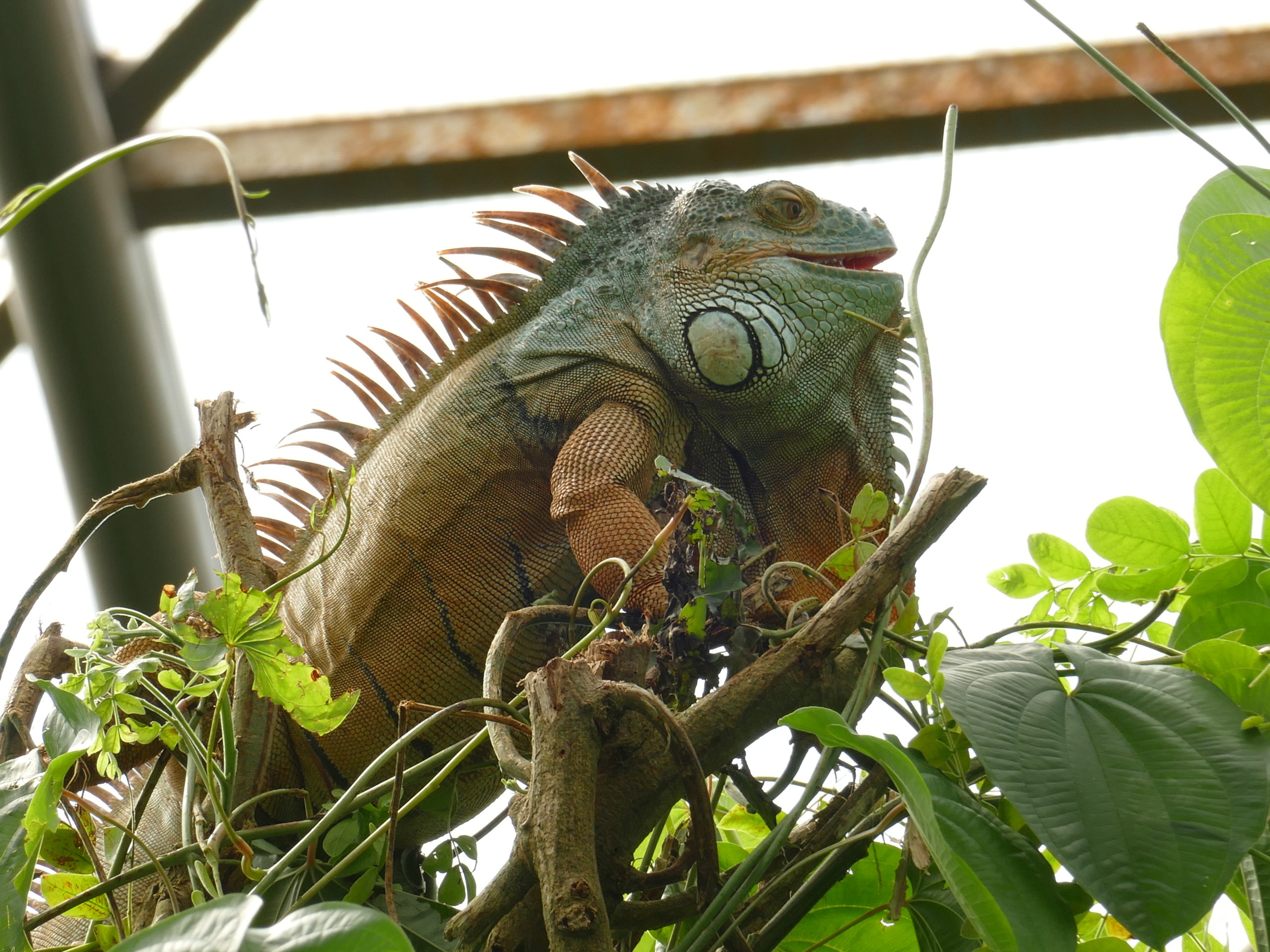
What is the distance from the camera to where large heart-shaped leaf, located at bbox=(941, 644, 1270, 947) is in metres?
0.73

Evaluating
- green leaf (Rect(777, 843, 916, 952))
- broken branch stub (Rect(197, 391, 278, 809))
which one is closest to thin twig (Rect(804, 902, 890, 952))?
green leaf (Rect(777, 843, 916, 952))

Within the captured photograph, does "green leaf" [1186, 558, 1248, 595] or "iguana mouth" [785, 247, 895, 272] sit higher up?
"iguana mouth" [785, 247, 895, 272]

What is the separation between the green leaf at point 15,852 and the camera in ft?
2.80

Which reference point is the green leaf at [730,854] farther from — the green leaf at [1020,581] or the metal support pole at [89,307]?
the metal support pole at [89,307]

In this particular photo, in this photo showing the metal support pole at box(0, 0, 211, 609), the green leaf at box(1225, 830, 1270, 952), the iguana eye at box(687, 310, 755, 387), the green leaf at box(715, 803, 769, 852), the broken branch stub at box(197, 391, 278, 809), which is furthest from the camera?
the metal support pole at box(0, 0, 211, 609)

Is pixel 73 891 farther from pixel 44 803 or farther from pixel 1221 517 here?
pixel 1221 517

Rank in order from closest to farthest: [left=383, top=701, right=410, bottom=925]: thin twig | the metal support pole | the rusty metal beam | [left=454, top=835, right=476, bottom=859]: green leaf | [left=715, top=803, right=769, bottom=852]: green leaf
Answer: [left=383, top=701, right=410, bottom=925]: thin twig → [left=454, top=835, right=476, bottom=859]: green leaf → [left=715, top=803, right=769, bottom=852]: green leaf → the metal support pole → the rusty metal beam

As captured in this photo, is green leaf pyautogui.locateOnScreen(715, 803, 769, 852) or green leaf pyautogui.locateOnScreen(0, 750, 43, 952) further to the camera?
green leaf pyautogui.locateOnScreen(715, 803, 769, 852)

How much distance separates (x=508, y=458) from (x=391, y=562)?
0.75ft

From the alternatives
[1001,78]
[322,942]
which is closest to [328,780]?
[322,942]

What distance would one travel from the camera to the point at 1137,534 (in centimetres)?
115

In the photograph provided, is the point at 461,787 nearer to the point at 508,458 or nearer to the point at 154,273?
the point at 508,458

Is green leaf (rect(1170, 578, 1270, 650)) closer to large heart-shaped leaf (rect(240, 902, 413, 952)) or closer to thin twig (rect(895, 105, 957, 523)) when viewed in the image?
thin twig (rect(895, 105, 957, 523))

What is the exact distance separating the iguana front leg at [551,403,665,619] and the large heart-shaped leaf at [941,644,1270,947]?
1.62 ft
